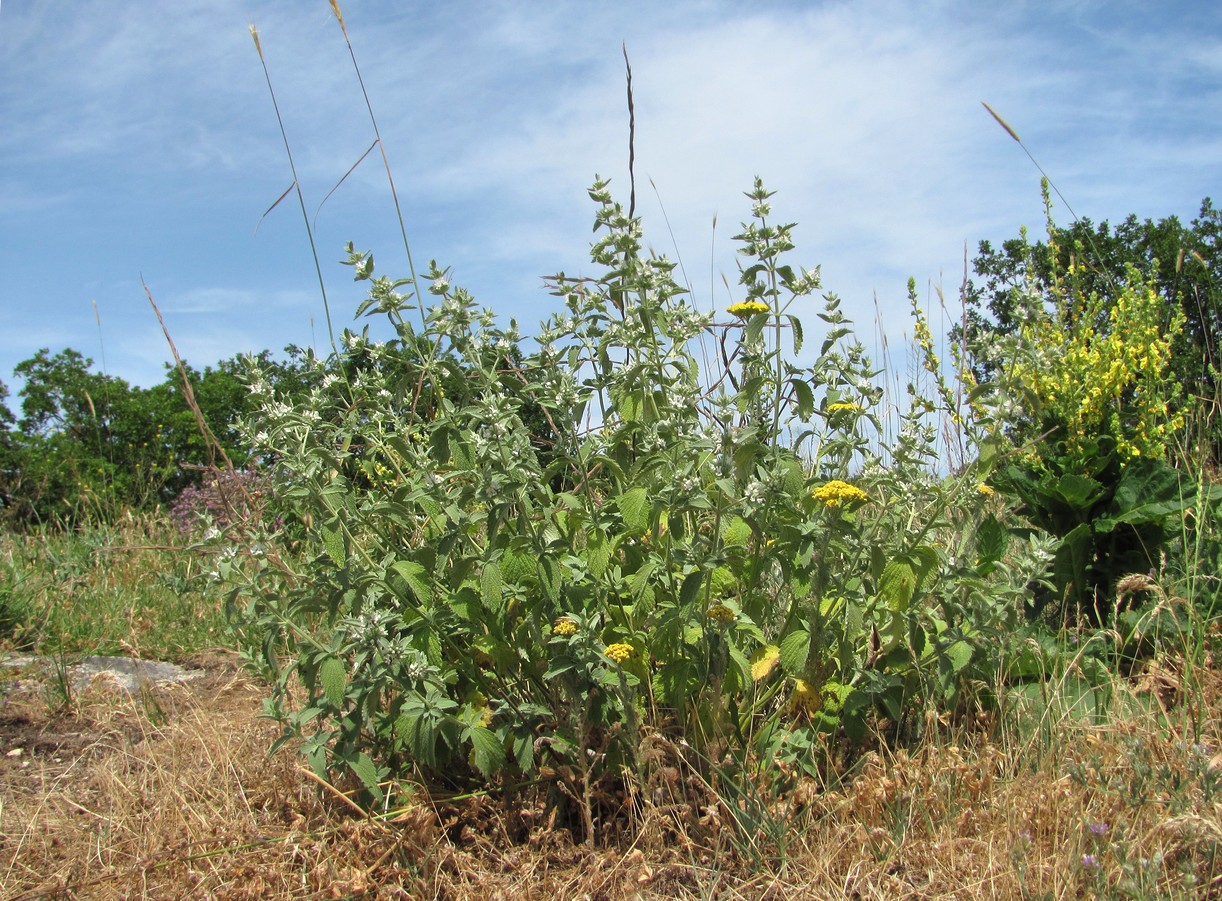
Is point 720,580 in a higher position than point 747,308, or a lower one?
lower

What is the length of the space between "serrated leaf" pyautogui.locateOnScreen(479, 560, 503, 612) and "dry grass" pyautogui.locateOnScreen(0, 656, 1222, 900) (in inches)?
24.2

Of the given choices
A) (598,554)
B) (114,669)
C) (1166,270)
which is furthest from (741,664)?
(1166,270)

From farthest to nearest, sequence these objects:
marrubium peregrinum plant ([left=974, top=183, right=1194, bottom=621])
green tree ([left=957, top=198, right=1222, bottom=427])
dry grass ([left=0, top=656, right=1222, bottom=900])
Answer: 1. green tree ([left=957, top=198, right=1222, bottom=427])
2. marrubium peregrinum plant ([left=974, top=183, right=1194, bottom=621])
3. dry grass ([left=0, top=656, right=1222, bottom=900])

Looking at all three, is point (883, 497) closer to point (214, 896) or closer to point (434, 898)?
point (434, 898)

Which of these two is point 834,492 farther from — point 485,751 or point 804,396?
point 485,751

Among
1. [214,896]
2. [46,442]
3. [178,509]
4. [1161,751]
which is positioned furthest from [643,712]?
[46,442]

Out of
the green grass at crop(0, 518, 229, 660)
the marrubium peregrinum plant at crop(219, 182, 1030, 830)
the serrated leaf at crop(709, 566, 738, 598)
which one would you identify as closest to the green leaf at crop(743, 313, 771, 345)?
the marrubium peregrinum plant at crop(219, 182, 1030, 830)

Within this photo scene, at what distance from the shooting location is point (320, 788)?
2.55m

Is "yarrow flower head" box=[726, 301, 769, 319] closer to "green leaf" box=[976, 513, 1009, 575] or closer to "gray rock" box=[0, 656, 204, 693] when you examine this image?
"green leaf" box=[976, 513, 1009, 575]

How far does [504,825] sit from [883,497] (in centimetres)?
138

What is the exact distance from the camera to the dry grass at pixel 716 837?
2.00m

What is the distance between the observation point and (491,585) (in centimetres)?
207

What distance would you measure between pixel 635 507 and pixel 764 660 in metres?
0.52

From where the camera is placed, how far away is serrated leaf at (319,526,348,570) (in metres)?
2.13
